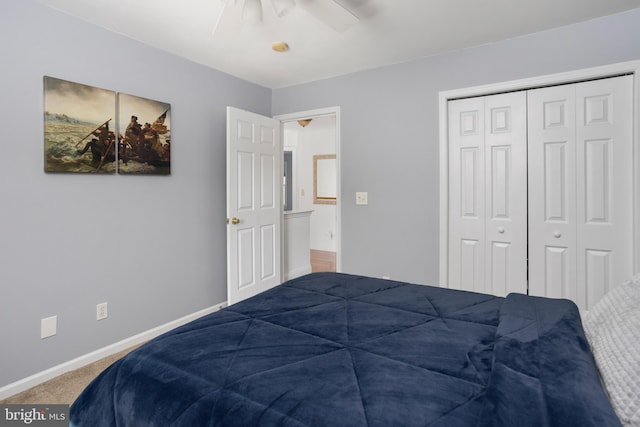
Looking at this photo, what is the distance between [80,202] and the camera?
93.9 inches

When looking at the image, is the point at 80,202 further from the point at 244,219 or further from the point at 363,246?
the point at 363,246

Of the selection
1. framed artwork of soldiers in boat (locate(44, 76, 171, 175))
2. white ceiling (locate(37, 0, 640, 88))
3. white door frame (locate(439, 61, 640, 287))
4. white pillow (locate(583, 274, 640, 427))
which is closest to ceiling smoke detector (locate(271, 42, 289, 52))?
white ceiling (locate(37, 0, 640, 88))

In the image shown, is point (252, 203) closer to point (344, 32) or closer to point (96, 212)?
point (96, 212)

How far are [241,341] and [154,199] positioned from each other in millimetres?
2047

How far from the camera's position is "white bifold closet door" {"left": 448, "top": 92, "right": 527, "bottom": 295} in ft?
9.13

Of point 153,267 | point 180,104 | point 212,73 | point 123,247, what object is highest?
point 212,73

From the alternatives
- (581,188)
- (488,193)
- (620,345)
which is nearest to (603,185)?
(581,188)

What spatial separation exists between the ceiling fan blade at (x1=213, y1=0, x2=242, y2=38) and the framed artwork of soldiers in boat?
1078 millimetres

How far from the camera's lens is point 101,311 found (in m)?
2.53

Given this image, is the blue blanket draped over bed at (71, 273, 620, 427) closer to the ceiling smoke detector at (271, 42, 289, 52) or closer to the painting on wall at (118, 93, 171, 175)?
the painting on wall at (118, 93, 171, 175)

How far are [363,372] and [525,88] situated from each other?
269 centimetres

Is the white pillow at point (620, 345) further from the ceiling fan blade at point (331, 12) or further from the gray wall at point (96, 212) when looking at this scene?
the gray wall at point (96, 212)

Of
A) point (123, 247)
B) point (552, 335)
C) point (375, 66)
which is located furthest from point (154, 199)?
Answer: point (552, 335)

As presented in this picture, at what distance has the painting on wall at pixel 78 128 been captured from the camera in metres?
2.21
